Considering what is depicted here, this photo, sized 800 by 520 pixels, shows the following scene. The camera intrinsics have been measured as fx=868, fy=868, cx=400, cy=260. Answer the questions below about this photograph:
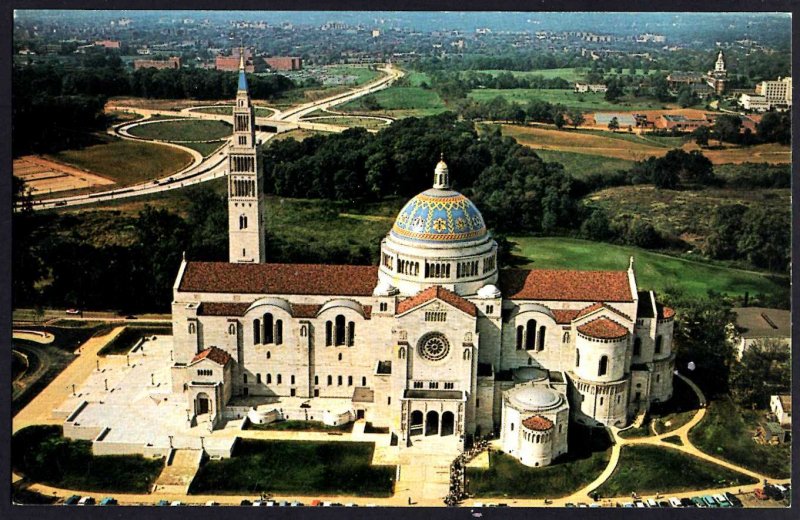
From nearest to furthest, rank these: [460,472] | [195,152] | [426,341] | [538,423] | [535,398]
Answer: [460,472] < [538,423] < [535,398] < [426,341] < [195,152]

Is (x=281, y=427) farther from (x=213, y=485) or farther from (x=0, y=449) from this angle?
(x=0, y=449)

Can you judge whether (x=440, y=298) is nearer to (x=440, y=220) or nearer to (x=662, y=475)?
(x=440, y=220)

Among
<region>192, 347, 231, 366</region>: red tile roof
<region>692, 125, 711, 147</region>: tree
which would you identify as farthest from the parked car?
<region>692, 125, 711, 147</region>: tree

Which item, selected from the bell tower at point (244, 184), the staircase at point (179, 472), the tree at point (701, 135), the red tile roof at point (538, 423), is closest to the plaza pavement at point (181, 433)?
the staircase at point (179, 472)

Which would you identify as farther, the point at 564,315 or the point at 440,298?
the point at 564,315

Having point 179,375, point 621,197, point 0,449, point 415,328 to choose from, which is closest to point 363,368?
point 415,328

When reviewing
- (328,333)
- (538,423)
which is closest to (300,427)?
(328,333)

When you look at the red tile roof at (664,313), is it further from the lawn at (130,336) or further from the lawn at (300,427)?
the lawn at (130,336)
